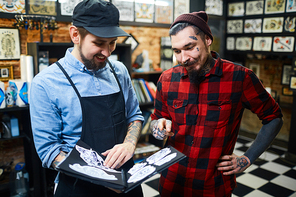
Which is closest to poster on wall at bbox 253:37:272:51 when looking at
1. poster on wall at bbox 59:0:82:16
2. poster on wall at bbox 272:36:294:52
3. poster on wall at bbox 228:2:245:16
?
poster on wall at bbox 272:36:294:52

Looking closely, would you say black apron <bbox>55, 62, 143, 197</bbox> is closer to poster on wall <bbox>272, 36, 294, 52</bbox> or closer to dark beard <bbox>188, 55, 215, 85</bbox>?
dark beard <bbox>188, 55, 215, 85</bbox>

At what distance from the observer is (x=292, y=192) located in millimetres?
3221

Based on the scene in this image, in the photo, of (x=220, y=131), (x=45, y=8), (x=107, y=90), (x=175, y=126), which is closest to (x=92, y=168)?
(x=107, y=90)

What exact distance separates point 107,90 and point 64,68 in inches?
10.7

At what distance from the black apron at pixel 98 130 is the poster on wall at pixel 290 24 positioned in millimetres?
3872

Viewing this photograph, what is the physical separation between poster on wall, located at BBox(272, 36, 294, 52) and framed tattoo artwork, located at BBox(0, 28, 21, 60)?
13.4 feet

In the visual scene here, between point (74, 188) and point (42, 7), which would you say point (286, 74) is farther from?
point (74, 188)

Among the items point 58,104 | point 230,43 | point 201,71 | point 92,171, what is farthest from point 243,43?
point 92,171

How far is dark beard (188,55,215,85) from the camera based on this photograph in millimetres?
1536

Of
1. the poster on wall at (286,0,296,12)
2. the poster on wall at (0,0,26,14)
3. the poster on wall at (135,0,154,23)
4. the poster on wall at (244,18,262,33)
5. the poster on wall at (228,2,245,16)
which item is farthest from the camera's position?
the poster on wall at (228,2,245,16)

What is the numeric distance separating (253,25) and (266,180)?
286cm

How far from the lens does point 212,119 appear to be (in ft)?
5.01

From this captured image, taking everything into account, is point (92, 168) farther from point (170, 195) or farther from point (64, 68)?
point (170, 195)

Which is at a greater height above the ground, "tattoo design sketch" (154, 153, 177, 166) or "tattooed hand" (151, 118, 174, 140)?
"tattooed hand" (151, 118, 174, 140)
